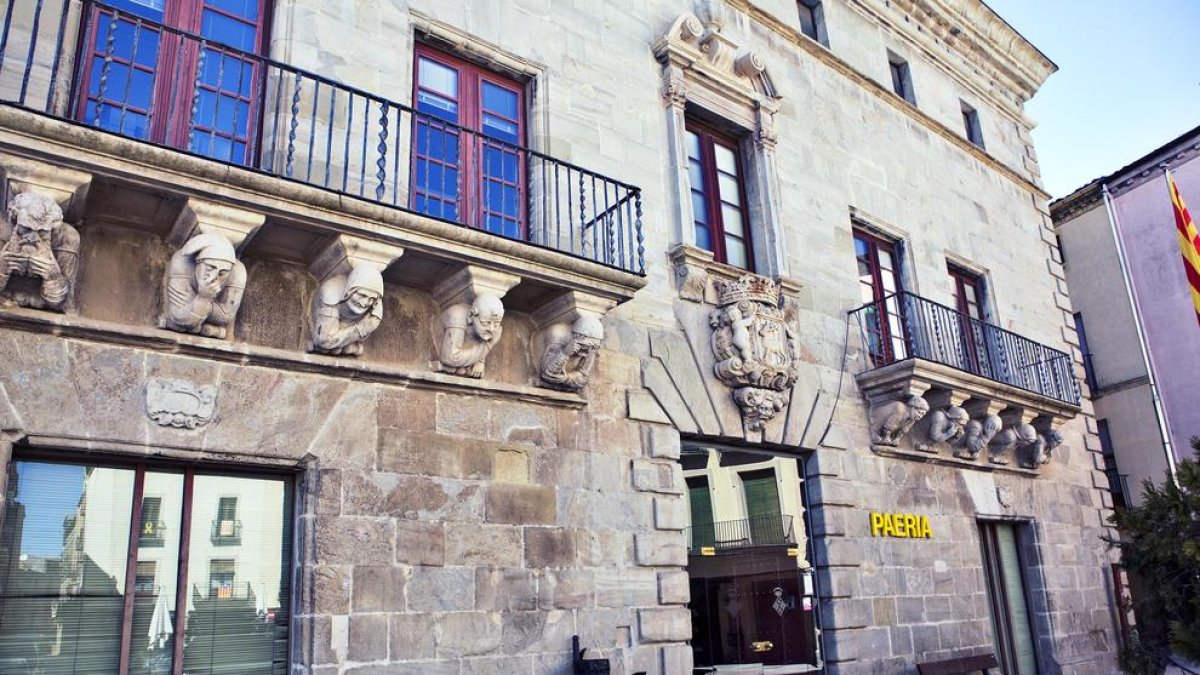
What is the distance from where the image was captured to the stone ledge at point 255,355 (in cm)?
489

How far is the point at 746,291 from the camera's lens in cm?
836

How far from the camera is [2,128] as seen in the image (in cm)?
439

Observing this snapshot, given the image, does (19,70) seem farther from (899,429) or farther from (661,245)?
(899,429)

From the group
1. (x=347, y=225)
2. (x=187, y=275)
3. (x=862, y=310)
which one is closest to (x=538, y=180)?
(x=347, y=225)

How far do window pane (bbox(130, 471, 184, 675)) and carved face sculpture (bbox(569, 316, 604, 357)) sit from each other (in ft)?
8.79

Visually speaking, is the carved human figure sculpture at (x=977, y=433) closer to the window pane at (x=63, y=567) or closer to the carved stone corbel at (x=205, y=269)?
the carved stone corbel at (x=205, y=269)

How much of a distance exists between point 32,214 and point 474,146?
3273 millimetres

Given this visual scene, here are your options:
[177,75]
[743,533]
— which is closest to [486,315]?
[177,75]

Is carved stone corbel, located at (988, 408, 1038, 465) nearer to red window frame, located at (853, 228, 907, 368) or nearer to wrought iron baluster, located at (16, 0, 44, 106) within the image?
red window frame, located at (853, 228, 907, 368)

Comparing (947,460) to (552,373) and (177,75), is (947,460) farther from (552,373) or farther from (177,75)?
(177,75)

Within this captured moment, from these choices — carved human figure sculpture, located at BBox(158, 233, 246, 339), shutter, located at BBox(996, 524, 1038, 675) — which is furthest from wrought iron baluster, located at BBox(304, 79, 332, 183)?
shutter, located at BBox(996, 524, 1038, 675)

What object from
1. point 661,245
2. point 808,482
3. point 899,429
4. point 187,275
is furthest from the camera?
point 899,429

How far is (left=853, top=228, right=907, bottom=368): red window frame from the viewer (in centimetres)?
1005

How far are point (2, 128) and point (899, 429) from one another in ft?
25.9
